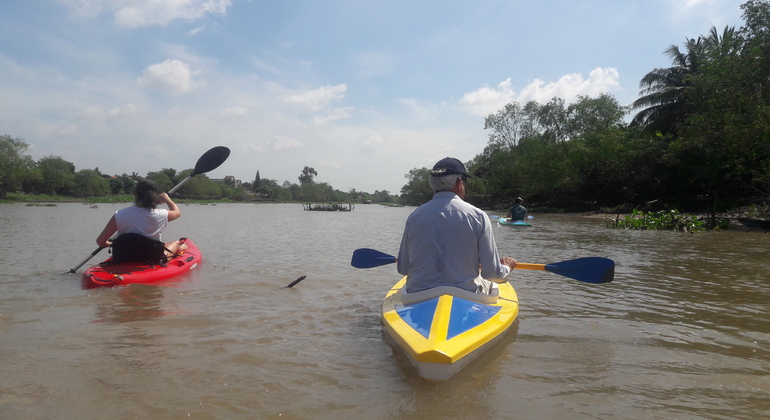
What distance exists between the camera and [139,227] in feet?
19.2

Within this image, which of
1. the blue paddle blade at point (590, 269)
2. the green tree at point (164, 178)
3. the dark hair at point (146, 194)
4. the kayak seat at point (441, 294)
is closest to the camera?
the kayak seat at point (441, 294)

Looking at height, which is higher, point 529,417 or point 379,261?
point 379,261

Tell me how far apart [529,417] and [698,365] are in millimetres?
1673

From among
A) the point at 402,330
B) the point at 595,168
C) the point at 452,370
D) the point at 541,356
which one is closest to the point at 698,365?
the point at 541,356

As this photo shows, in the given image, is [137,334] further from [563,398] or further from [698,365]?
[698,365]

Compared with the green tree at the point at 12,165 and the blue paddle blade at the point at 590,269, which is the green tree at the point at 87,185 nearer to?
the green tree at the point at 12,165

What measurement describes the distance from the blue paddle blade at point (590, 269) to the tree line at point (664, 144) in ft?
17.6

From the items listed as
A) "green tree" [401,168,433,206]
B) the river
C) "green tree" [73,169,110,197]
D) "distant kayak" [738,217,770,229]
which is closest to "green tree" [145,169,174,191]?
"green tree" [73,169,110,197]

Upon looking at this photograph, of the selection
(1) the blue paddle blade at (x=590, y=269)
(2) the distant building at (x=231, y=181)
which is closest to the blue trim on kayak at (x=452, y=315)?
(1) the blue paddle blade at (x=590, y=269)

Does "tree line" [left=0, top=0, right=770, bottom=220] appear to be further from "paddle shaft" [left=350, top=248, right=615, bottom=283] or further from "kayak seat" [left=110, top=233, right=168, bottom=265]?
"paddle shaft" [left=350, top=248, right=615, bottom=283]

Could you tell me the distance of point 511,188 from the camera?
4841 cm

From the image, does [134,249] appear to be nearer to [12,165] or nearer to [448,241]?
[448,241]

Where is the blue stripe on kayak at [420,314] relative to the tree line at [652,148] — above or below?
below

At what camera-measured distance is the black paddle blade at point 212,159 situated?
8898 mm
